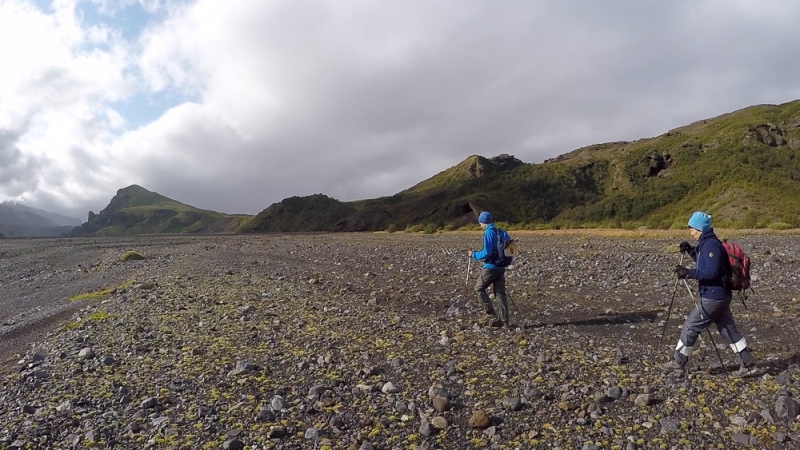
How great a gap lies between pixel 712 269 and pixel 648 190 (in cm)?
8386

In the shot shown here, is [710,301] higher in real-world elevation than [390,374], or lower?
higher

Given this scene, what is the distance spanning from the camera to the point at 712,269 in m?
6.95

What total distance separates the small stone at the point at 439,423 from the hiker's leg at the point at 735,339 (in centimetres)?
456

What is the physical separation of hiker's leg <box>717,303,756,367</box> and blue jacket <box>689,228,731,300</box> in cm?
31

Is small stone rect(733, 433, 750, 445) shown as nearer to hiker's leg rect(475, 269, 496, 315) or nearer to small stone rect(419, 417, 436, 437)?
small stone rect(419, 417, 436, 437)

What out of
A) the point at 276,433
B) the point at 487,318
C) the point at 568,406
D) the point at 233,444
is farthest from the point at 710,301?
the point at 233,444

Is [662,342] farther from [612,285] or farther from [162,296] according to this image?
[162,296]

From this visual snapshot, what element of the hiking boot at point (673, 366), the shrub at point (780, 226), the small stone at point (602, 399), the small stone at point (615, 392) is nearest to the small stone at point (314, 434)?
the small stone at point (602, 399)

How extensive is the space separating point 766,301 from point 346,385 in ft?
35.8

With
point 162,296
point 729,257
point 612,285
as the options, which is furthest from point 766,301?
point 162,296

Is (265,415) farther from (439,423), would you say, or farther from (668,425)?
(668,425)

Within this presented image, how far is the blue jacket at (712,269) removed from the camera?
694 centimetres

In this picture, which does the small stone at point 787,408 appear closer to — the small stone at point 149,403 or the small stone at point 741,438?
the small stone at point 741,438


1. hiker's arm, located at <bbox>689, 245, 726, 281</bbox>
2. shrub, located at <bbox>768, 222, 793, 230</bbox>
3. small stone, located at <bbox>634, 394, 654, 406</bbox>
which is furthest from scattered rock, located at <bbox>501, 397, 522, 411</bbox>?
shrub, located at <bbox>768, 222, 793, 230</bbox>
